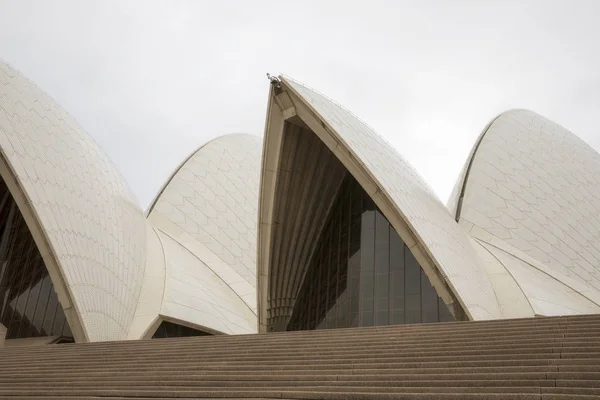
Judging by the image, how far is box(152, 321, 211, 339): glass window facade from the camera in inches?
648

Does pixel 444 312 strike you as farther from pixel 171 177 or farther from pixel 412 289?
pixel 171 177

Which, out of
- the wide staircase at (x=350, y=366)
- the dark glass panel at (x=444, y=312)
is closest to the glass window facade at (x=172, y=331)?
the dark glass panel at (x=444, y=312)

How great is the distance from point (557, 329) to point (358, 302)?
8.36 m

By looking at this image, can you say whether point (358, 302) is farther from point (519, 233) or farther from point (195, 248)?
Answer: point (195, 248)

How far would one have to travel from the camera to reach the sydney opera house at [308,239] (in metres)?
13.9

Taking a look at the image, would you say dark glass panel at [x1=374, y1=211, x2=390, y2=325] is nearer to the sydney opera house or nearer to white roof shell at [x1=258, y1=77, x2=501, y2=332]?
the sydney opera house

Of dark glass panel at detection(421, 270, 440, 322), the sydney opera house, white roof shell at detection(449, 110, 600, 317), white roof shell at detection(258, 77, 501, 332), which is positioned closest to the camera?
white roof shell at detection(258, 77, 501, 332)

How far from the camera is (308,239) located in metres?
16.6

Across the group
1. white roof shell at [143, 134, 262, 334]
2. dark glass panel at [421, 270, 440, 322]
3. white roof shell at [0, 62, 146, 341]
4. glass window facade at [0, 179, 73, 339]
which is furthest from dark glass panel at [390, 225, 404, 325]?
glass window facade at [0, 179, 73, 339]

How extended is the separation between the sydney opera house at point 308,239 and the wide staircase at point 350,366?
5.65 metres

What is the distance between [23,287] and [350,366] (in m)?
13.5

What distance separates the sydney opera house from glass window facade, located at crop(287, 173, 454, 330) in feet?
0.13

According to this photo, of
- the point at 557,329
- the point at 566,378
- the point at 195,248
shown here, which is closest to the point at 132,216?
the point at 195,248

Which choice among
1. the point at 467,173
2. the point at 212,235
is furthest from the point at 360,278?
the point at 212,235
